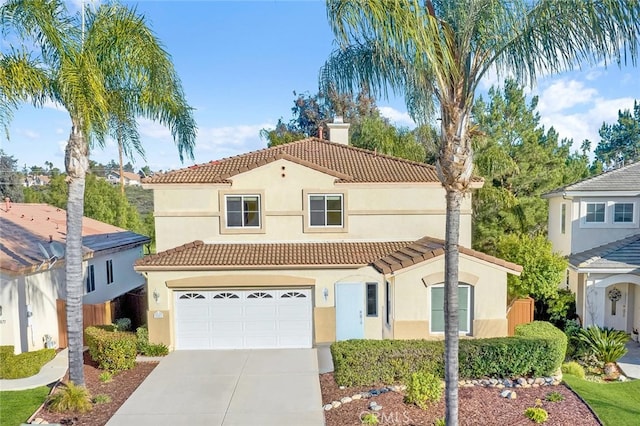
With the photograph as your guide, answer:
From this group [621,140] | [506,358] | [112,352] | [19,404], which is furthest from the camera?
[621,140]

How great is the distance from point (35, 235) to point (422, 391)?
17.4m

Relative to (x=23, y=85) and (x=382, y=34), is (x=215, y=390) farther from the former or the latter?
(x=382, y=34)

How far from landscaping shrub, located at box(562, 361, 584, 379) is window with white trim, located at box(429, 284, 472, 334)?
9.60 feet

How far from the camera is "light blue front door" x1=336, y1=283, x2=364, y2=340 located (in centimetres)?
1530

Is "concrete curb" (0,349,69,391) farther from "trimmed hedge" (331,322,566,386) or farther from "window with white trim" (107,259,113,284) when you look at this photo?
"trimmed hedge" (331,322,566,386)

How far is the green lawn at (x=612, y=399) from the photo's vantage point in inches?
368

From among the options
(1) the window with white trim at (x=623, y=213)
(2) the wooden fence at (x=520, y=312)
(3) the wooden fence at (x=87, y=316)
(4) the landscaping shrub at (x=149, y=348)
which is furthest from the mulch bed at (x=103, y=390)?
(1) the window with white trim at (x=623, y=213)

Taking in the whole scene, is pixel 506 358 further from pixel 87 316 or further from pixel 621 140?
pixel 621 140

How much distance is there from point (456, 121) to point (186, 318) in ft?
38.8

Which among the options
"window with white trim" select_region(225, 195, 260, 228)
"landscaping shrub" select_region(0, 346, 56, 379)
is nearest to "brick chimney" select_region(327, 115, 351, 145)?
"window with white trim" select_region(225, 195, 260, 228)

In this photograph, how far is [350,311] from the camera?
1535 centimetres

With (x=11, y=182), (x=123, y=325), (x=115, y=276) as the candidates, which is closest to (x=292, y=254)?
(x=123, y=325)

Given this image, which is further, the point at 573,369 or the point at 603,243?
the point at 603,243

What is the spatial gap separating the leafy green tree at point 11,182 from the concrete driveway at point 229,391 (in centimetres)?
4242
